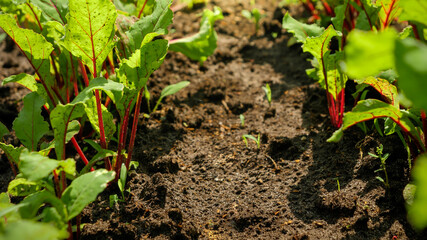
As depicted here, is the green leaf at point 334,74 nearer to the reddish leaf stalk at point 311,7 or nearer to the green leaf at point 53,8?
the reddish leaf stalk at point 311,7

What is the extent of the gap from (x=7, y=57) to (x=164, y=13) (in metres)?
2.00

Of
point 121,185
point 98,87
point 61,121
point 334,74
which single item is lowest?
point 121,185

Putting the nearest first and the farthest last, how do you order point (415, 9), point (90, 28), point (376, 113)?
point (415, 9)
point (376, 113)
point (90, 28)

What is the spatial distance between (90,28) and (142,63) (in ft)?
0.88

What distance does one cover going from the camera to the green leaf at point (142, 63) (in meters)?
1.73

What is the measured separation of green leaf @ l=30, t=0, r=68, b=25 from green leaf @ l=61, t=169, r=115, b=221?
3.40ft

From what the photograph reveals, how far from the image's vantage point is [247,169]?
208 centimetres

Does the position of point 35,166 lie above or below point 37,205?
above

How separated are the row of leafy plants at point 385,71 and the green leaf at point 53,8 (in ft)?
4.02

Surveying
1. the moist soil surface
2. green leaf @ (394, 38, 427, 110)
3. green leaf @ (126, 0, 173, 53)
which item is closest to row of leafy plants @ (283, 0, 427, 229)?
green leaf @ (394, 38, 427, 110)

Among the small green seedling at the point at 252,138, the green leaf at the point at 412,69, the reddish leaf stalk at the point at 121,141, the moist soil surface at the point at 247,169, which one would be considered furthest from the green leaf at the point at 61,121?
the green leaf at the point at 412,69

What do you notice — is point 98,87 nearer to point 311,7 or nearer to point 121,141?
point 121,141

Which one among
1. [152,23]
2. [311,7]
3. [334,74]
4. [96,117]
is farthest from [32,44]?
[311,7]

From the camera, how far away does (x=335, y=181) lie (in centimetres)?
186
